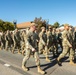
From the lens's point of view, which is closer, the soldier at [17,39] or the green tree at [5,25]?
the soldier at [17,39]

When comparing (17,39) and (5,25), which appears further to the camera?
(5,25)

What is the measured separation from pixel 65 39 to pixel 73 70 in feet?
4.73

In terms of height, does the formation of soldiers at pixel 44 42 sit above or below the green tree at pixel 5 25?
below

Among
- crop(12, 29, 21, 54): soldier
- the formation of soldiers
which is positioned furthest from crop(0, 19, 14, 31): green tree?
crop(12, 29, 21, 54): soldier

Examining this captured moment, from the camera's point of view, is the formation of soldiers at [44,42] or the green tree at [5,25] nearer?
the formation of soldiers at [44,42]

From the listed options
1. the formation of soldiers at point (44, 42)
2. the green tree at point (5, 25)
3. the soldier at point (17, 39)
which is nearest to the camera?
the formation of soldiers at point (44, 42)

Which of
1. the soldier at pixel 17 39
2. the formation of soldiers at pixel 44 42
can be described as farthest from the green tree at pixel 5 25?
the soldier at pixel 17 39

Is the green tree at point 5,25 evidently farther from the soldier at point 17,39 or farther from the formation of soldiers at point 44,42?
the soldier at point 17,39

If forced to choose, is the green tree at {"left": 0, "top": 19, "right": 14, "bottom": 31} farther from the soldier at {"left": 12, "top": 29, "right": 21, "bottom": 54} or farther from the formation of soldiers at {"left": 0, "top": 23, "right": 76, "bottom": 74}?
the soldier at {"left": 12, "top": 29, "right": 21, "bottom": 54}

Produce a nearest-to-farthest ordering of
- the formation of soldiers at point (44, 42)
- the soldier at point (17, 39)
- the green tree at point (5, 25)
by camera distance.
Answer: the formation of soldiers at point (44, 42), the soldier at point (17, 39), the green tree at point (5, 25)

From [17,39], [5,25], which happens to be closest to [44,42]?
[17,39]

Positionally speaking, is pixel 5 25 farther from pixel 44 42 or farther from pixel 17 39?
pixel 44 42

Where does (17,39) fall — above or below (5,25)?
below

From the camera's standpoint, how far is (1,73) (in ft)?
26.3
